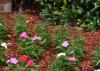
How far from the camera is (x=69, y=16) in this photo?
746 centimetres

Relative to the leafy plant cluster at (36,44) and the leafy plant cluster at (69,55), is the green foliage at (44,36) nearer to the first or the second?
the leafy plant cluster at (36,44)

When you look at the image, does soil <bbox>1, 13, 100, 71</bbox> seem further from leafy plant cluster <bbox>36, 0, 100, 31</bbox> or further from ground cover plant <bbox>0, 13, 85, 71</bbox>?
leafy plant cluster <bbox>36, 0, 100, 31</bbox>

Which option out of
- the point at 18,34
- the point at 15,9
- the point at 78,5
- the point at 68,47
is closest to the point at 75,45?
the point at 68,47

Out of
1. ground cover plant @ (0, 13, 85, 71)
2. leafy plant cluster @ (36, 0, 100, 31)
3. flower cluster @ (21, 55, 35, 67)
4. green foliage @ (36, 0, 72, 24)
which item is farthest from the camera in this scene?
green foliage @ (36, 0, 72, 24)

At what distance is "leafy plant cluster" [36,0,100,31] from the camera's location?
709 cm

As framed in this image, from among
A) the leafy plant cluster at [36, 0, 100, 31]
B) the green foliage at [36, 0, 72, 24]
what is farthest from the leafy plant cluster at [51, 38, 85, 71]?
the green foliage at [36, 0, 72, 24]

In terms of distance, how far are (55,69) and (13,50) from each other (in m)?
0.98

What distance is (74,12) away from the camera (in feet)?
A: 24.0

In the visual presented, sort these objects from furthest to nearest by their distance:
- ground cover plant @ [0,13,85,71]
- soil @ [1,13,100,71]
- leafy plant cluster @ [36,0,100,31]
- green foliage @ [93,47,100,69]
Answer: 1. leafy plant cluster @ [36,0,100,31]
2. soil @ [1,13,100,71]
3. green foliage @ [93,47,100,69]
4. ground cover plant @ [0,13,85,71]

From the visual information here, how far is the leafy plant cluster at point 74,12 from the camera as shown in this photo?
7094 mm

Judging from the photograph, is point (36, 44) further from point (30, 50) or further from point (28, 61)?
point (28, 61)

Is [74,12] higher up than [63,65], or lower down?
higher up

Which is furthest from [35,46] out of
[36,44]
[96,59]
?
[96,59]

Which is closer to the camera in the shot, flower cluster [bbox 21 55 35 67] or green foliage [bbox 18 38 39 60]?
flower cluster [bbox 21 55 35 67]
